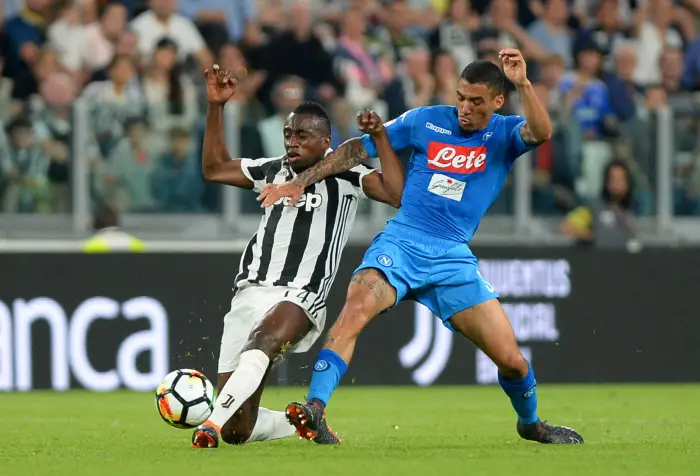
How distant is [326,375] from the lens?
7641mm

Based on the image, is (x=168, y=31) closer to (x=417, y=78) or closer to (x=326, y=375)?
(x=417, y=78)

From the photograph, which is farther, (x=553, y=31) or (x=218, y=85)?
(x=553, y=31)

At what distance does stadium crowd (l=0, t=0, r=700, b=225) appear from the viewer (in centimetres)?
1380

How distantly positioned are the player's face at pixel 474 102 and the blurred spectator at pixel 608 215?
671cm

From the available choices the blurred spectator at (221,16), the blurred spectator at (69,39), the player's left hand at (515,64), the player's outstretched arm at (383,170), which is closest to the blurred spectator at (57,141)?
the blurred spectator at (69,39)

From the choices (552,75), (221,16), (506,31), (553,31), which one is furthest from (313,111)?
(553,31)

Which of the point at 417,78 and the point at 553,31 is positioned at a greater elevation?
the point at 553,31

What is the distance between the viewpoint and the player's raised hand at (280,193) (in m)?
8.02

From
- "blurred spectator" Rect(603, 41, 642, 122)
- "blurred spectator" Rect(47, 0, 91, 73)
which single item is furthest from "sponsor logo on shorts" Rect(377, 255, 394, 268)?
"blurred spectator" Rect(47, 0, 91, 73)

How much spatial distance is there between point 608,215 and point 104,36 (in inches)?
229

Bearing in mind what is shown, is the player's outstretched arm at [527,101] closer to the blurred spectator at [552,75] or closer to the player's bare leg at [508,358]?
the player's bare leg at [508,358]

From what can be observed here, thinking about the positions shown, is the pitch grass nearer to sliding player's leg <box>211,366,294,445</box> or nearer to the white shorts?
sliding player's leg <box>211,366,294,445</box>

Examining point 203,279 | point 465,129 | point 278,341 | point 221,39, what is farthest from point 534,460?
point 221,39

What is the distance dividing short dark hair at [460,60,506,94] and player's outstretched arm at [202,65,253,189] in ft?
4.53
